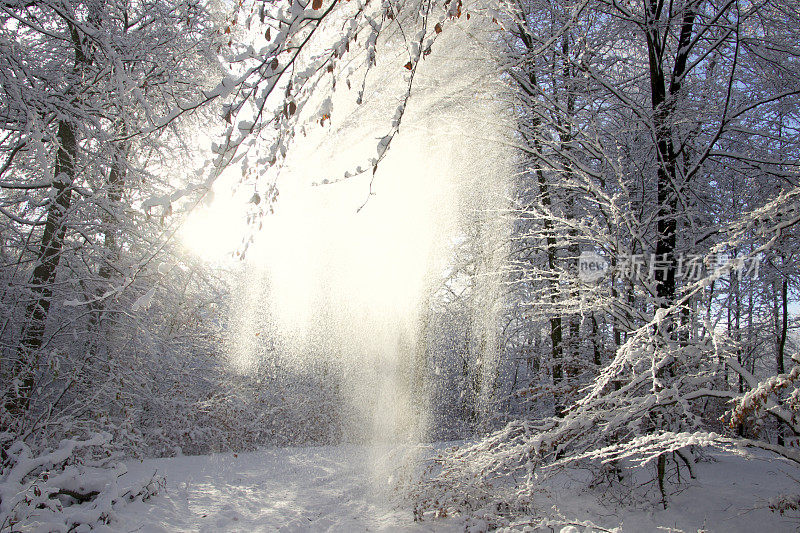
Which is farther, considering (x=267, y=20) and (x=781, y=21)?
(x=781, y=21)

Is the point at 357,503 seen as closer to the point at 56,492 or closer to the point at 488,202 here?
the point at 56,492

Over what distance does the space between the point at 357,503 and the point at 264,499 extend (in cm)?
129

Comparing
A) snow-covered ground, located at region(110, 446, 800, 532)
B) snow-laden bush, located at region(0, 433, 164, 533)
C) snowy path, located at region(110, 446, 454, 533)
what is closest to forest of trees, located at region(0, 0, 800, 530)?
snow-laden bush, located at region(0, 433, 164, 533)

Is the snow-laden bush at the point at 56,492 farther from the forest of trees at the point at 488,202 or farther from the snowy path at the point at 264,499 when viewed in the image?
the snowy path at the point at 264,499

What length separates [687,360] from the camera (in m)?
2.96

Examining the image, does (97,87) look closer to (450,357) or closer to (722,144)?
(722,144)

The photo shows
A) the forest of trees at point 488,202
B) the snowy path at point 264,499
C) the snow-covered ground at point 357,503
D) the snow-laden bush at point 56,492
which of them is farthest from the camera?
the snowy path at point 264,499

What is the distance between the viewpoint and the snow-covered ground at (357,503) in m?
4.06

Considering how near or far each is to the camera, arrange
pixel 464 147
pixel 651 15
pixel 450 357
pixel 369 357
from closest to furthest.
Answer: pixel 651 15 → pixel 464 147 → pixel 369 357 → pixel 450 357

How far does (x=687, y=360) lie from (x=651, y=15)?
3.17 metres

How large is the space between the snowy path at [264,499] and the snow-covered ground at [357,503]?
1cm

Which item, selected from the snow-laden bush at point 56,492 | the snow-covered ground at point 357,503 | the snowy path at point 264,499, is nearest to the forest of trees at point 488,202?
the snow-laden bush at point 56,492

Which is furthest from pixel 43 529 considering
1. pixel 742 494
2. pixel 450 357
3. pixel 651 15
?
pixel 450 357

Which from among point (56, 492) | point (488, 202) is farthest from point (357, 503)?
point (488, 202)
